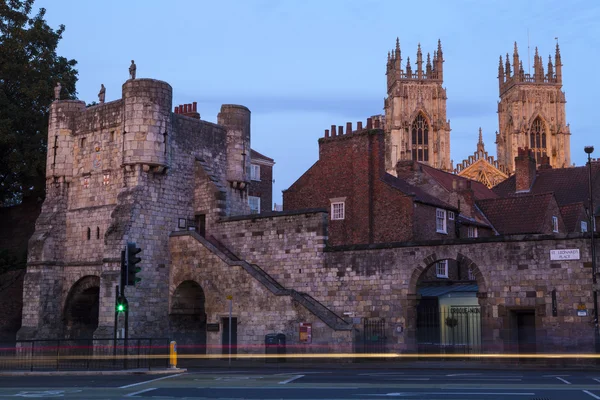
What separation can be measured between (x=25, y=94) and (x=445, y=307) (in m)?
26.9

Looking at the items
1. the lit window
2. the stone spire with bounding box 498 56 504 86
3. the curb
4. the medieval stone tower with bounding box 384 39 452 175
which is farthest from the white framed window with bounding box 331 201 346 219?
the stone spire with bounding box 498 56 504 86

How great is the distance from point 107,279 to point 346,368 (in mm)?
13344

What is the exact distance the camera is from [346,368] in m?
28.0

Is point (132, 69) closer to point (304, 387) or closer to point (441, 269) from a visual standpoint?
point (441, 269)

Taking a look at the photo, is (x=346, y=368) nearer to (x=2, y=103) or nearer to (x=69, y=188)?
(x=69, y=188)

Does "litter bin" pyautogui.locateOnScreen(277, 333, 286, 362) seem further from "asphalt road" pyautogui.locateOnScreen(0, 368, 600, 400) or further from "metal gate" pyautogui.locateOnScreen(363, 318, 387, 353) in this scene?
"asphalt road" pyautogui.locateOnScreen(0, 368, 600, 400)

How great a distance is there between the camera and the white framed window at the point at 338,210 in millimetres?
44094

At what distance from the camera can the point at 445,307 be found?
4028 cm

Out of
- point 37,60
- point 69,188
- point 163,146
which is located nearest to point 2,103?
point 37,60

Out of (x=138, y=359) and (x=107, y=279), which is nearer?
(x=138, y=359)

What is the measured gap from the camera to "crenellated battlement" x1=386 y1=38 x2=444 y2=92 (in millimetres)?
130875

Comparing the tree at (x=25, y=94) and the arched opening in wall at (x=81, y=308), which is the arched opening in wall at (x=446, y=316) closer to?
the arched opening in wall at (x=81, y=308)

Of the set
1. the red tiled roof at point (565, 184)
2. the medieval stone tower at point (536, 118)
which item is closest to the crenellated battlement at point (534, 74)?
the medieval stone tower at point (536, 118)

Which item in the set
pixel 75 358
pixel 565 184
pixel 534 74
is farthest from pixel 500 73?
pixel 75 358
